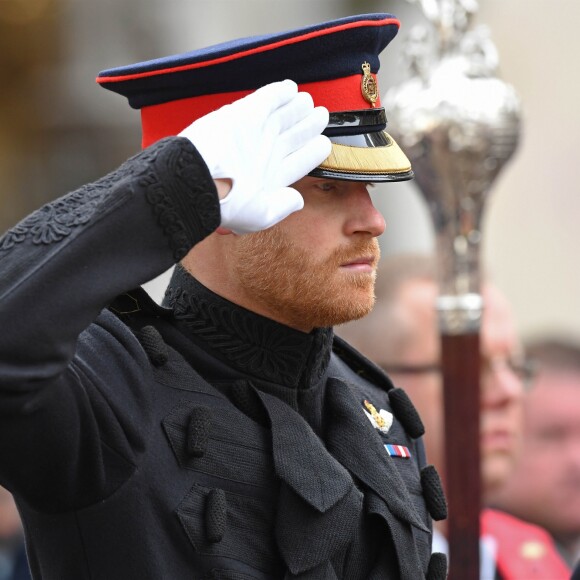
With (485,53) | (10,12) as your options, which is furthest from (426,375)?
(10,12)

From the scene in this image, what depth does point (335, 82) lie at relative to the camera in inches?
96.9

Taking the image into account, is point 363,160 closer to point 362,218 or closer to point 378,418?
point 362,218

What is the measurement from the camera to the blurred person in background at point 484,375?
452 centimetres

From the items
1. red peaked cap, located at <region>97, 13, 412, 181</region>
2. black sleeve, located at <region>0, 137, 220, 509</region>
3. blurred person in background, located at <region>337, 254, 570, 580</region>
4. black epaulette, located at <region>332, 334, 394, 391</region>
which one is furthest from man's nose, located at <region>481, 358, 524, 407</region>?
black sleeve, located at <region>0, 137, 220, 509</region>

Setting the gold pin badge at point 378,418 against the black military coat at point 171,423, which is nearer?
the black military coat at point 171,423

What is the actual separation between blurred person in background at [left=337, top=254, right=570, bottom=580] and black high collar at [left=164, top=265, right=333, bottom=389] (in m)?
2.00

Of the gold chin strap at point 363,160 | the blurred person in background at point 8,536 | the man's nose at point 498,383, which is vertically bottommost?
the blurred person in background at point 8,536

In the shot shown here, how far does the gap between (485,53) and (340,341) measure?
5.19 feet

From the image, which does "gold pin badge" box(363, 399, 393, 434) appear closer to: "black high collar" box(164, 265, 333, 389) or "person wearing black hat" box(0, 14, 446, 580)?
"person wearing black hat" box(0, 14, 446, 580)

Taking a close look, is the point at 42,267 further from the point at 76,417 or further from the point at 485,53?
the point at 485,53

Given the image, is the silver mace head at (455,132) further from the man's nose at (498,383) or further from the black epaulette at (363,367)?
the black epaulette at (363,367)

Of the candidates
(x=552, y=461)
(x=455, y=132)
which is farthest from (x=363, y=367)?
(x=552, y=461)

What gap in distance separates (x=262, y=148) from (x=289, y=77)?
304 millimetres

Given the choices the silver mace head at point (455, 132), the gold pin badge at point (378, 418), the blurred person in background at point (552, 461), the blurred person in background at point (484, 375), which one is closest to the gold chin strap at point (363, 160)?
the gold pin badge at point (378, 418)
